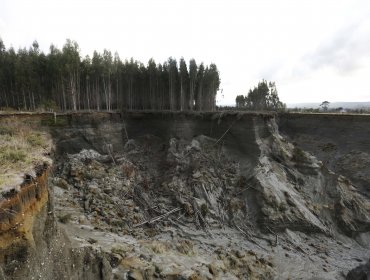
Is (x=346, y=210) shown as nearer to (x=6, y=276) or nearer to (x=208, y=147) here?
(x=208, y=147)

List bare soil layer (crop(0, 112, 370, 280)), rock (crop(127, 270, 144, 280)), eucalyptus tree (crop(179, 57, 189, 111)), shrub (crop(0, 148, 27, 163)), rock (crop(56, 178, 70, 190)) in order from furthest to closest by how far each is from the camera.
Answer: eucalyptus tree (crop(179, 57, 189, 111)), rock (crop(56, 178, 70, 190)), bare soil layer (crop(0, 112, 370, 280)), rock (crop(127, 270, 144, 280)), shrub (crop(0, 148, 27, 163))

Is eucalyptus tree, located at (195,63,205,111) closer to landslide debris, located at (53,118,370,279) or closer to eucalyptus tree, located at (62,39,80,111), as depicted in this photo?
landslide debris, located at (53,118,370,279)

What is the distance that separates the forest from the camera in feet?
117

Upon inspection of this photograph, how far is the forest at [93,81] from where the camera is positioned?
35812 mm

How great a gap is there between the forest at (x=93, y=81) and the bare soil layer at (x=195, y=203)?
10.4 m

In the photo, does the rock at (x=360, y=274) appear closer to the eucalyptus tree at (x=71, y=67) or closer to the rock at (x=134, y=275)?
the rock at (x=134, y=275)

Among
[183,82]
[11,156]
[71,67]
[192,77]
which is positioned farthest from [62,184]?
[192,77]

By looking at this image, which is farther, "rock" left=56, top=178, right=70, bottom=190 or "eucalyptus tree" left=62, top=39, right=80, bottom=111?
"eucalyptus tree" left=62, top=39, right=80, bottom=111

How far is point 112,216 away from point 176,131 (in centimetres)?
1380

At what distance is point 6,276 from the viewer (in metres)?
6.72

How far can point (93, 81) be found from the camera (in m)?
38.3

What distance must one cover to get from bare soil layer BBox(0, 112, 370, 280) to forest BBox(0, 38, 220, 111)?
10371mm

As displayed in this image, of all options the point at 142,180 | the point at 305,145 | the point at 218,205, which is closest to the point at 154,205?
the point at 142,180

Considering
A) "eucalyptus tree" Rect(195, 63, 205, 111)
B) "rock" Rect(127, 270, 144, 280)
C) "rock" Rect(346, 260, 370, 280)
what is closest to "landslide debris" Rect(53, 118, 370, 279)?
"rock" Rect(127, 270, 144, 280)
